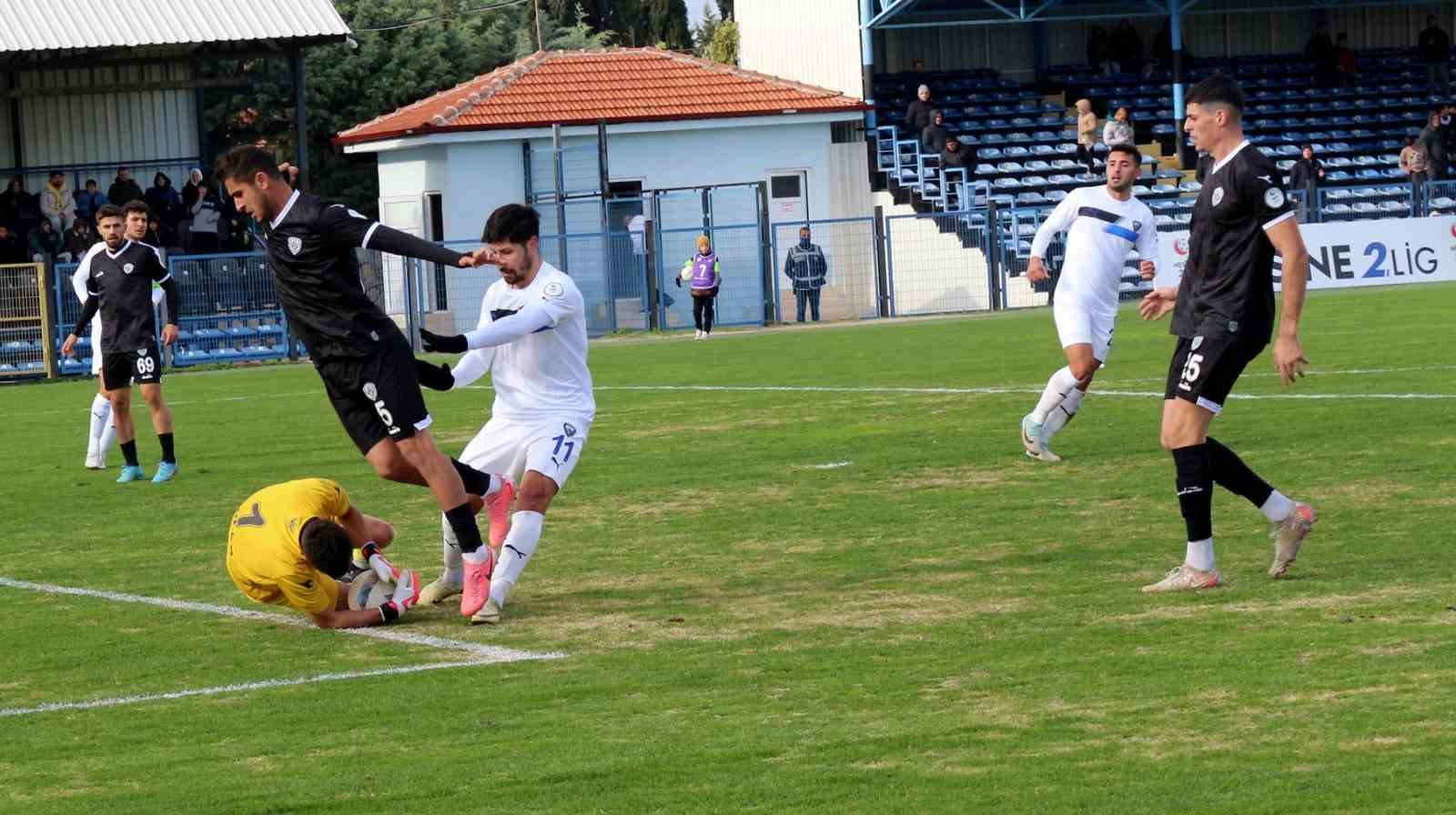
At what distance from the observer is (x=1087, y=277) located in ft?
46.3

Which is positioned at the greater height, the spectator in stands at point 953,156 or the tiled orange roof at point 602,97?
the tiled orange roof at point 602,97

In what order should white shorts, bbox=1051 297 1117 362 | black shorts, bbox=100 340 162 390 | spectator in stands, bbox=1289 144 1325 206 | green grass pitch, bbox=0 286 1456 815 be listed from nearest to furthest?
green grass pitch, bbox=0 286 1456 815 → white shorts, bbox=1051 297 1117 362 → black shorts, bbox=100 340 162 390 → spectator in stands, bbox=1289 144 1325 206

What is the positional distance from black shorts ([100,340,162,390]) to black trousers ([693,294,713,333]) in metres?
18.5

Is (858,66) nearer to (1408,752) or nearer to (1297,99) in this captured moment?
(1297,99)

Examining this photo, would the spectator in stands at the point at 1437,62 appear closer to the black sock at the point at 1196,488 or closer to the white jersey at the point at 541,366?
the black sock at the point at 1196,488

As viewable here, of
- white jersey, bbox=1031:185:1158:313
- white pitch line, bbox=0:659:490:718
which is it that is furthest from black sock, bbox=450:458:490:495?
white jersey, bbox=1031:185:1158:313

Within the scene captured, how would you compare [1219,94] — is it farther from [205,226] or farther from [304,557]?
[205,226]

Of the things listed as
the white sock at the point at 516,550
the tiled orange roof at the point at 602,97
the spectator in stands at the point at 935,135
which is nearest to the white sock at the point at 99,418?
the white sock at the point at 516,550

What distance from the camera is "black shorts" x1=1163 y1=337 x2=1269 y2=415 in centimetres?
870

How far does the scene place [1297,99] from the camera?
4747 centimetres

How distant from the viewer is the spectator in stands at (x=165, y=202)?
114ft

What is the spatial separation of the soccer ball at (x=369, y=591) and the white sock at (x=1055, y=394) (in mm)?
5865

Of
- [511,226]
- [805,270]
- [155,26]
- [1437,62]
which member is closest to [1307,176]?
[805,270]

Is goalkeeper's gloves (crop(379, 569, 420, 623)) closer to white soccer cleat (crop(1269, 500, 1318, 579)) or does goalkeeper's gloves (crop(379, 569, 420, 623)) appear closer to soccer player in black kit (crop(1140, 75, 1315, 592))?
soccer player in black kit (crop(1140, 75, 1315, 592))
